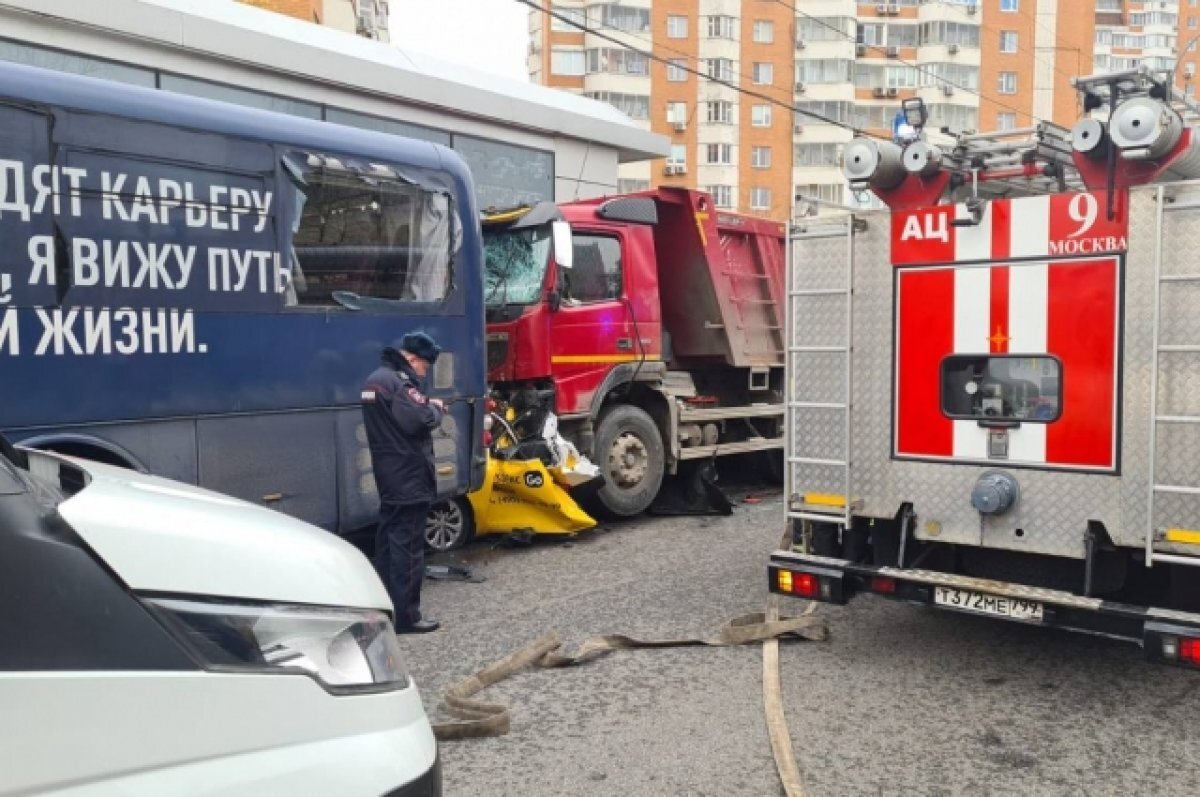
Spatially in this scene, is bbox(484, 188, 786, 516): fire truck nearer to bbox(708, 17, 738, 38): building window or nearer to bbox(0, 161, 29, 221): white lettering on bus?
bbox(0, 161, 29, 221): white lettering on bus

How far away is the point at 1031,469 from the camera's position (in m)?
5.02

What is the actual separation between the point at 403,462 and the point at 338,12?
73.9 ft

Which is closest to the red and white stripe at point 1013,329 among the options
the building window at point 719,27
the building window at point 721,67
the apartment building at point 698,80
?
the apartment building at point 698,80

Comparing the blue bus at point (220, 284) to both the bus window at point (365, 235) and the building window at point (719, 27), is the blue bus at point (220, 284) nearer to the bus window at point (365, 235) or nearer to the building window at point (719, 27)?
the bus window at point (365, 235)

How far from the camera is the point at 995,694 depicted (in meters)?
5.01

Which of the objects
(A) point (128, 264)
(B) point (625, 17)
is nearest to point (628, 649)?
(A) point (128, 264)

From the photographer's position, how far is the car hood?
1784mm

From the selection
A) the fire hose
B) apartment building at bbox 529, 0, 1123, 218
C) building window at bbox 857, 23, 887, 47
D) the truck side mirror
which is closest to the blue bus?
the truck side mirror

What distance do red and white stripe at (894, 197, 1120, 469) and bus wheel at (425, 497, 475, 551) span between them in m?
3.98

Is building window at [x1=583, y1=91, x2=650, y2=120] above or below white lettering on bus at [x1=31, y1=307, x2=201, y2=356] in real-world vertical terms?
above

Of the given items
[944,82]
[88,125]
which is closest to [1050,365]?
[88,125]

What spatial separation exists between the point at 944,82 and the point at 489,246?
2263 inches

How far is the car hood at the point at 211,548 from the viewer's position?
178 cm

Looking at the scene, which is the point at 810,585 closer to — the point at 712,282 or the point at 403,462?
the point at 403,462
